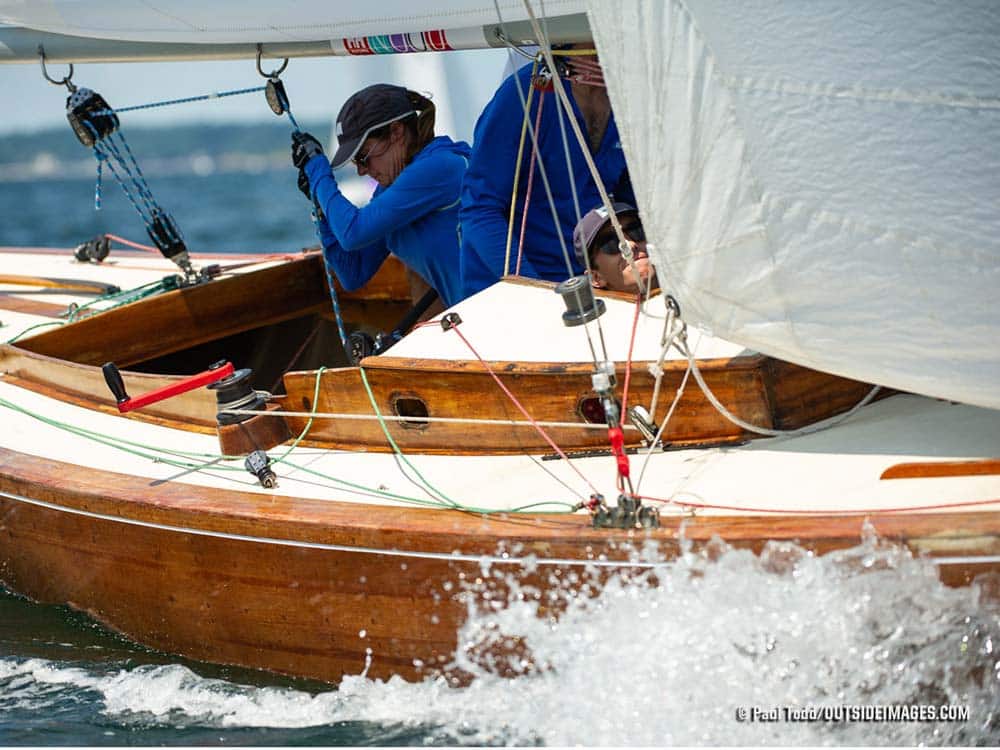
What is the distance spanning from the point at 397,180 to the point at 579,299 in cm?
86

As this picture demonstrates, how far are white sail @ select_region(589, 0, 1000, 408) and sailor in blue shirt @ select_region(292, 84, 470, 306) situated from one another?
116cm

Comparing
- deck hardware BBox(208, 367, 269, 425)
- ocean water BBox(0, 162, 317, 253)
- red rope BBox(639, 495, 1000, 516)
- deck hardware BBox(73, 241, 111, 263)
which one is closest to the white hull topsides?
red rope BBox(639, 495, 1000, 516)

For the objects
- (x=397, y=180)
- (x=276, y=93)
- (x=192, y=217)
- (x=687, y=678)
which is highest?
(x=192, y=217)

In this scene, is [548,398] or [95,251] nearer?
[548,398]

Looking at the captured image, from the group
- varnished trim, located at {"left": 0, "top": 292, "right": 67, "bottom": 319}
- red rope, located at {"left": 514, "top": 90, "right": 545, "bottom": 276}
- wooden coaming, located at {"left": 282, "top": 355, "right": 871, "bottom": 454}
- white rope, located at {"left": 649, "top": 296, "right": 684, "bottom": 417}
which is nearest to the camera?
white rope, located at {"left": 649, "top": 296, "right": 684, "bottom": 417}

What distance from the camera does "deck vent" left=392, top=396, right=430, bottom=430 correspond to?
124 inches

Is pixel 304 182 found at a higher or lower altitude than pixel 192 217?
lower

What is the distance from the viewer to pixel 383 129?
3783 mm

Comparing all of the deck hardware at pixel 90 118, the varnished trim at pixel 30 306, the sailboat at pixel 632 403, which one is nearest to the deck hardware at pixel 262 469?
the sailboat at pixel 632 403

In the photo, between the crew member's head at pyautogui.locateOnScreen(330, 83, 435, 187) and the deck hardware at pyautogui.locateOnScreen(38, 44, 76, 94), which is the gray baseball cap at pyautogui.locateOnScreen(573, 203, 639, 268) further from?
the deck hardware at pyautogui.locateOnScreen(38, 44, 76, 94)

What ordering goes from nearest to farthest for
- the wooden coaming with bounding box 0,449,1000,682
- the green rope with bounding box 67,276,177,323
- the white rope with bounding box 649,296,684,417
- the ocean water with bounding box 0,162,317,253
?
the wooden coaming with bounding box 0,449,1000,682 < the white rope with bounding box 649,296,684,417 < the green rope with bounding box 67,276,177,323 < the ocean water with bounding box 0,162,317,253

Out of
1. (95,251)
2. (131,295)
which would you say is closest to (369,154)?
(131,295)

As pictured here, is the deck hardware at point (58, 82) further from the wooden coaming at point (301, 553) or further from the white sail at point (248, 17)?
the wooden coaming at point (301, 553)

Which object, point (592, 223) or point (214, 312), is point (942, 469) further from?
point (214, 312)
